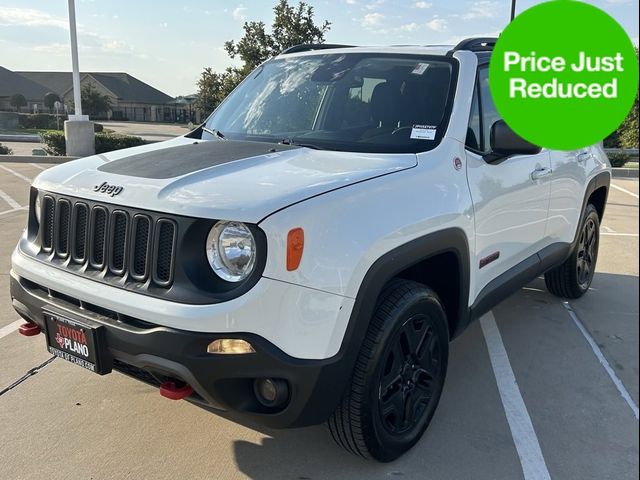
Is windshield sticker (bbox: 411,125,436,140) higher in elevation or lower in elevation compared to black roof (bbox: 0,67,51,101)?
higher

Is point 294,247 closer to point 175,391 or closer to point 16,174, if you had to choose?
point 175,391

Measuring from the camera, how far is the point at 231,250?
2.24 m

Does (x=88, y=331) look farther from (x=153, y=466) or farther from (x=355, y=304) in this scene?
(x=355, y=304)

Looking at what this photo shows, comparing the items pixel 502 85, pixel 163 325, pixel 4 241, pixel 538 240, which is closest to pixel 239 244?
pixel 163 325

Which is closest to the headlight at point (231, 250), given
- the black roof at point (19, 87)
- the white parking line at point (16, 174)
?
the white parking line at point (16, 174)

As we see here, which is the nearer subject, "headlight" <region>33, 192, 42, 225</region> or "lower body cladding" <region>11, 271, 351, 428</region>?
"lower body cladding" <region>11, 271, 351, 428</region>

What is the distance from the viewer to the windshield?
10.6 ft

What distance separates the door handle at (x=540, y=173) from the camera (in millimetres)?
3838

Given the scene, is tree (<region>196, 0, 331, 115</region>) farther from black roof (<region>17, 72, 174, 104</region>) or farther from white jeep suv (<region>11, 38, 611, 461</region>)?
black roof (<region>17, 72, 174, 104</region>)

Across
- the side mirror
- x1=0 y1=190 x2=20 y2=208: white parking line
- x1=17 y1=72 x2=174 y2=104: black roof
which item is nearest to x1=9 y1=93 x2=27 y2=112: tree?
x1=17 y1=72 x2=174 y2=104: black roof

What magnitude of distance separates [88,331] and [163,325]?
402mm

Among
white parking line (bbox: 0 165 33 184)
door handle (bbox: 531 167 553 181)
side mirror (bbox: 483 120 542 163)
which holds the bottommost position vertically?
white parking line (bbox: 0 165 33 184)

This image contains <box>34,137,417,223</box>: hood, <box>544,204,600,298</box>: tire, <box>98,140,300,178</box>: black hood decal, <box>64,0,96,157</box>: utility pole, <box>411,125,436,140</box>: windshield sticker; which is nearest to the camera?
<box>34,137,417,223</box>: hood

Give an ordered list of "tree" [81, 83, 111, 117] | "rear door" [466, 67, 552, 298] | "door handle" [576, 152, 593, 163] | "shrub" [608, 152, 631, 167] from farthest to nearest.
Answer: "tree" [81, 83, 111, 117] < "shrub" [608, 152, 631, 167] < "door handle" [576, 152, 593, 163] < "rear door" [466, 67, 552, 298]
